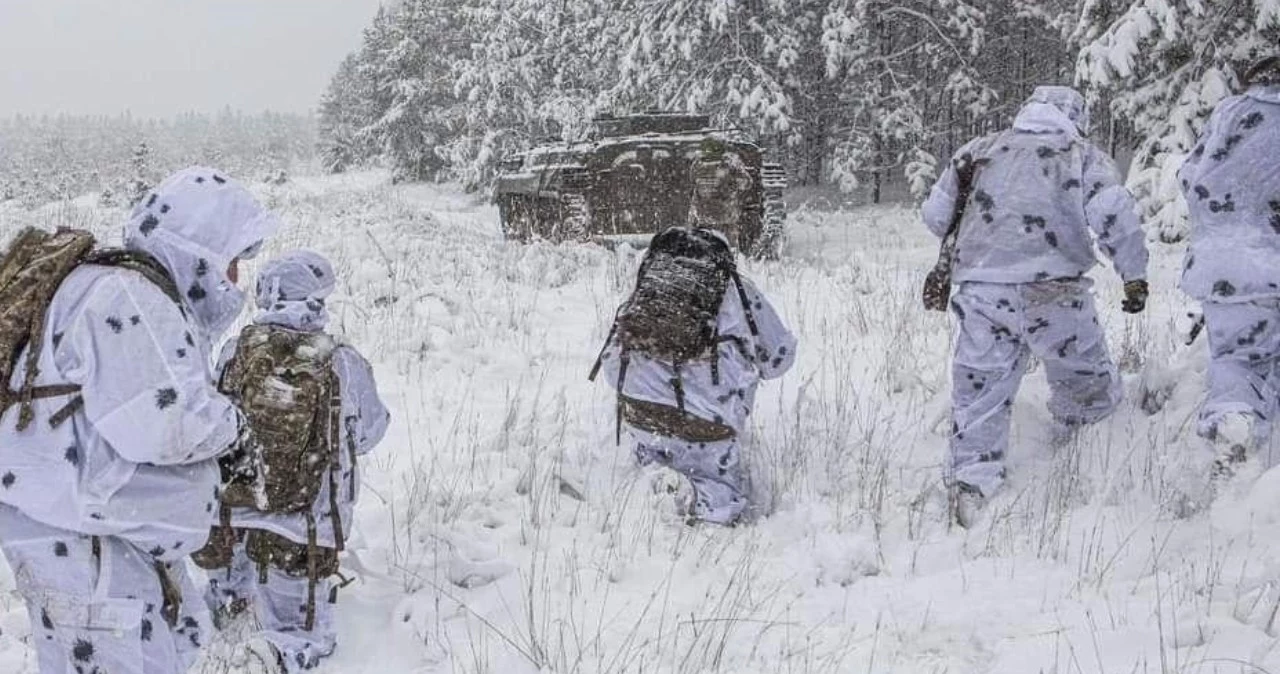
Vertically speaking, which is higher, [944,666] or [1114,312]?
[1114,312]

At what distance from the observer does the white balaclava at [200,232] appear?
2393 millimetres

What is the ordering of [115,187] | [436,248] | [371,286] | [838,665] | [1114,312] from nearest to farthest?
[838,665] < [1114,312] < [371,286] < [436,248] < [115,187]

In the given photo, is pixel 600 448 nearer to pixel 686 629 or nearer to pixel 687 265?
pixel 687 265

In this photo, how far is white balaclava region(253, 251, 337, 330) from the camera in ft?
11.8

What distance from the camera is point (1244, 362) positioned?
4230 mm

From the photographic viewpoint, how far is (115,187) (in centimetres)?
2288

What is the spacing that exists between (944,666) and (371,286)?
6758 millimetres

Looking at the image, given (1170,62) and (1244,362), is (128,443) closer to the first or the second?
(1244,362)

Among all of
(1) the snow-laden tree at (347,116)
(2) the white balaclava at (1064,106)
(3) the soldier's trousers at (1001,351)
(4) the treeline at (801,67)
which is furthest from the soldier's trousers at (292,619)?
(1) the snow-laden tree at (347,116)

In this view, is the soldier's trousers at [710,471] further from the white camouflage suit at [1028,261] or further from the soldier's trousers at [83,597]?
the soldier's trousers at [83,597]

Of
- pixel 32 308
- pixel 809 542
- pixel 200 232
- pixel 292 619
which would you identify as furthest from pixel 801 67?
pixel 32 308

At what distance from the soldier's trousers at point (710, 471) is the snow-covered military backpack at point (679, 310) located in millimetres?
79

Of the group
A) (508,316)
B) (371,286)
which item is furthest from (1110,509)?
(371,286)

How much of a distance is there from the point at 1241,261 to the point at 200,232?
3.96 metres
